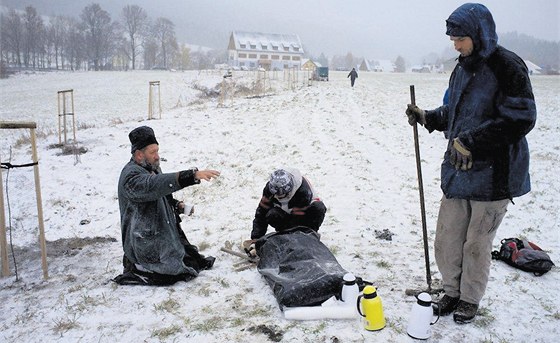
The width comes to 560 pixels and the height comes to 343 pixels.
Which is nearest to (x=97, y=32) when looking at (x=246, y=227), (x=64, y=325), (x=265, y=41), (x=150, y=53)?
(x=150, y=53)

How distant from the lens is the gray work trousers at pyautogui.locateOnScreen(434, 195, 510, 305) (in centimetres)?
323

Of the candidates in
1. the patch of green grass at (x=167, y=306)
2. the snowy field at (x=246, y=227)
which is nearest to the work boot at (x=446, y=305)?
the snowy field at (x=246, y=227)

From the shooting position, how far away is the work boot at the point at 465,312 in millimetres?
3352

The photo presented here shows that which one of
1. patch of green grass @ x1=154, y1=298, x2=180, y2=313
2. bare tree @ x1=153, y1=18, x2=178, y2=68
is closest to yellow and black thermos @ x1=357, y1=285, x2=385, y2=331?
patch of green grass @ x1=154, y1=298, x2=180, y2=313

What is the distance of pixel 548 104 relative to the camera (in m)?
18.3

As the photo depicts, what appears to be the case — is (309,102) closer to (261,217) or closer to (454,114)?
(261,217)

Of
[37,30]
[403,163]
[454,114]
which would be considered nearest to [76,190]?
[403,163]

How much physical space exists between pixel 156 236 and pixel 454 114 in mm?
3139

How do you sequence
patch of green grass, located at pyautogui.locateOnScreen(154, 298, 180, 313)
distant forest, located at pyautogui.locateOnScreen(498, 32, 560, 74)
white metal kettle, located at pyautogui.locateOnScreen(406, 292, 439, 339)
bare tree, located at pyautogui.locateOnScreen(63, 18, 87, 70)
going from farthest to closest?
distant forest, located at pyautogui.locateOnScreen(498, 32, 560, 74)
bare tree, located at pyautogui.locateOnScreen(63, 18, 87, 70)
patch of green grass, located at pyautogui.locateOnScreen(154, 298, 180, 313)
white metal kettle, located at pyautogui.locateOnScreen(406, 292, 439, 339)

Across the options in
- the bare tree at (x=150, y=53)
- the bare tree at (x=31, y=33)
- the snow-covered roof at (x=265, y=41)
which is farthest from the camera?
the bare tree at (x=150, y=53)

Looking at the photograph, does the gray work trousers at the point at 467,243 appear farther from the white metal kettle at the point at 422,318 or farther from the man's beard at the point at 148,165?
the man's beard at the point at 148,165

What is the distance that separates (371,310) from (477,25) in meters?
2.31

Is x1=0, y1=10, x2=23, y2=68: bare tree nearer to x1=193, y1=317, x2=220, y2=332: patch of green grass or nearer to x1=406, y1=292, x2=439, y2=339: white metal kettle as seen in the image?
x1=193, y1=317, x2=220, y2=332: patch of green grass

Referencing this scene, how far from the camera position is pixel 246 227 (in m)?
6.32
